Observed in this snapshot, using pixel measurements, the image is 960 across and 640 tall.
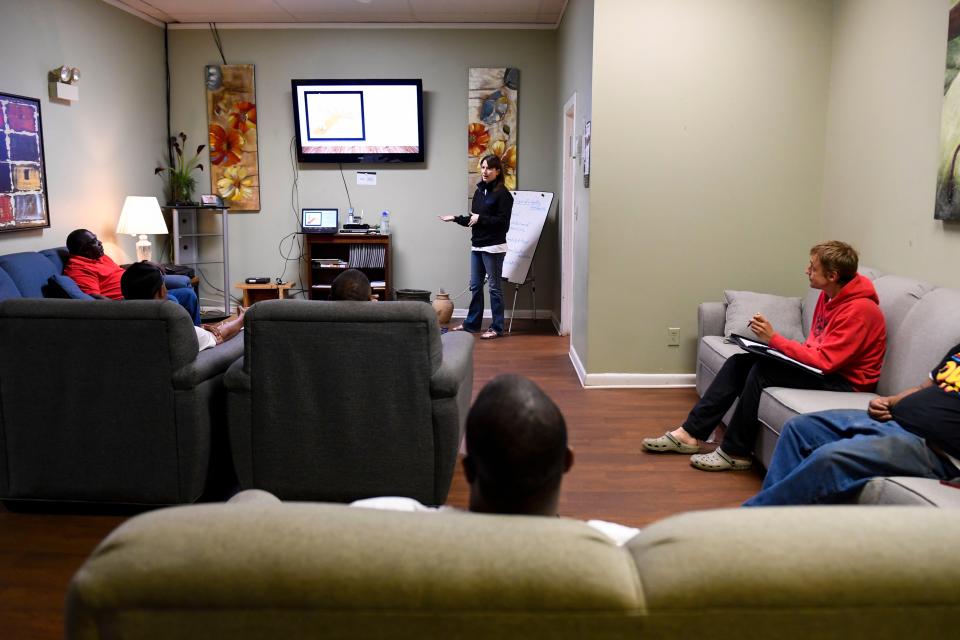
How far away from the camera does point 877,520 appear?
91 cm

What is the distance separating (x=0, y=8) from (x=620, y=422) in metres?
4.72

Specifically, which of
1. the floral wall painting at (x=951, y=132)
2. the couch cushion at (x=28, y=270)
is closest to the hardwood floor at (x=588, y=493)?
the floral wall painting at (x=951, y=132)

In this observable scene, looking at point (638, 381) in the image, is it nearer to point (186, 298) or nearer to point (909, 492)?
point (909, 492)

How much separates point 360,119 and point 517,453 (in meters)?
6.70

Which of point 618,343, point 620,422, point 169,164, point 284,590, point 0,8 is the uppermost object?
point 0,8

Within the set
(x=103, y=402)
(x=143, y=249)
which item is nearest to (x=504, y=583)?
(x=103, y=402)

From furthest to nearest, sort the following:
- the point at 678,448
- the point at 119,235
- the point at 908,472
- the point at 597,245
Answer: the point at 119,235 → the point at 597,245 → the point at 678,448 → the point at 908,472

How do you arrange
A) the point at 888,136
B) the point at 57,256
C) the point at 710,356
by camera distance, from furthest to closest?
the point at 57,256
the point at 710,356
the point at 888,136

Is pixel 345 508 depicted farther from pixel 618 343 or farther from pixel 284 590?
pixel 618 343

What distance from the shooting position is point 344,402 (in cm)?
281

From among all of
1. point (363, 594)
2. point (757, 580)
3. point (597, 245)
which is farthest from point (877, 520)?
point (597, 245)

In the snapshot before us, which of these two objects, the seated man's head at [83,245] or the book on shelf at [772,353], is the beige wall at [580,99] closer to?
the book on shelf at [772,353]

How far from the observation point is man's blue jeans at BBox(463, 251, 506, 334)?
6.82 metres

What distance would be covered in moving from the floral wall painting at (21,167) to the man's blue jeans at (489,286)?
334 cm
